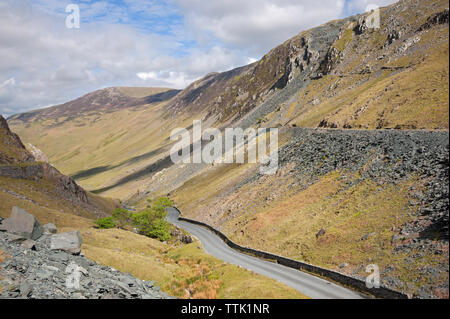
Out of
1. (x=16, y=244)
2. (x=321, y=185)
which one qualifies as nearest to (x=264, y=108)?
(x=321, y=185)

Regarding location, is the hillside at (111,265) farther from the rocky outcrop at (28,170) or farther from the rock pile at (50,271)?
the rocky outcrop at (28,170)

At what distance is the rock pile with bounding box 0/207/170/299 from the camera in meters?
23.3

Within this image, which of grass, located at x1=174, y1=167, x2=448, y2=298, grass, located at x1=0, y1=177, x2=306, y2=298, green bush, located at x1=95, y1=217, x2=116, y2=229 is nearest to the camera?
grass, located at x1=0, y1=177, x2=306, y2=298

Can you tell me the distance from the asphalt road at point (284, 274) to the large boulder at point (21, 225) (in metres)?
25.3

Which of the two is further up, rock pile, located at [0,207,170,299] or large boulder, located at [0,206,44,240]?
large boulder, located at [0,206,44,240]

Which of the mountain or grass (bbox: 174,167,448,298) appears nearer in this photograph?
the mountain

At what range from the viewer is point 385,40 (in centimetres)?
10731

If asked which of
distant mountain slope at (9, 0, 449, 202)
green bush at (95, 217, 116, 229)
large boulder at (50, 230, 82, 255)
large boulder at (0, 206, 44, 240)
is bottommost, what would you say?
green bush at (95, 217, 116, 229)

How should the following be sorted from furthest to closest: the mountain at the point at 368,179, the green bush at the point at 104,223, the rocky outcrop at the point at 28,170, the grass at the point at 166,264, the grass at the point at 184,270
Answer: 1. the rocky outcrop at the point at 28,170
2. the green bush at the point at 104,223
3. the grass at the point at 166,264
4. the grass at the point at 184,270
5. the mountain at the point at 368,179

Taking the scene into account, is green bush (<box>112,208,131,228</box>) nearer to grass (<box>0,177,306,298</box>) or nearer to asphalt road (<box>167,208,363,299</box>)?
grass (<box>0,177,306,298</box>)

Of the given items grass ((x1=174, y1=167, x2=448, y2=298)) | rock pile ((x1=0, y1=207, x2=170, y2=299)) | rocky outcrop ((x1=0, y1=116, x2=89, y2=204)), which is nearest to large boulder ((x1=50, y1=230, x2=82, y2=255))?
rock pile ((x1=0, y1=207, x2=170, y2=299))

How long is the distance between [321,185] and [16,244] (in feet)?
145

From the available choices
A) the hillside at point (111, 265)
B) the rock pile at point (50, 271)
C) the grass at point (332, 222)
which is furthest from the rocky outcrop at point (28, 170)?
the rock pile at point (50, 271)

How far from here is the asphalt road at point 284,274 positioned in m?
29.0
